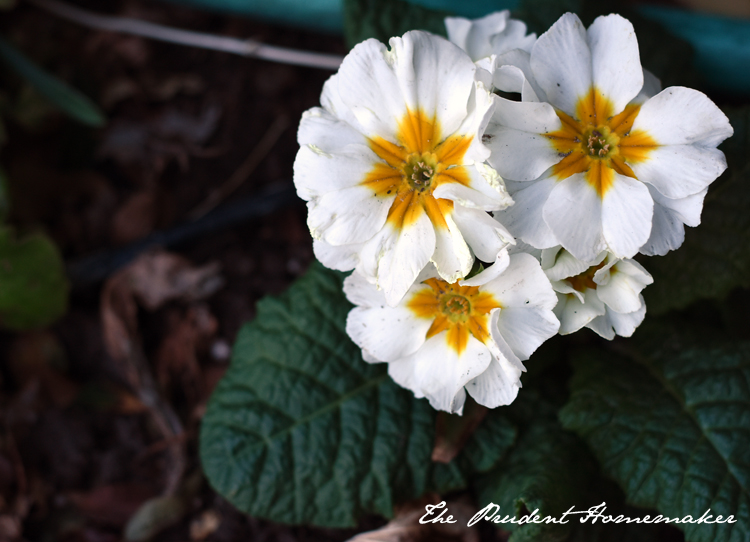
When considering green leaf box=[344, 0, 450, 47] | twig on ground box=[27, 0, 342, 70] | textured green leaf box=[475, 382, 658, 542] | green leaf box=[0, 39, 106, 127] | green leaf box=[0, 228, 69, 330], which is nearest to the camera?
textured green leaf box=[475, 382, 658, 542]

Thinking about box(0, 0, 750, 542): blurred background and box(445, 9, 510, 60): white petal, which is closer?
box(445, 9, 510, 60): white petal

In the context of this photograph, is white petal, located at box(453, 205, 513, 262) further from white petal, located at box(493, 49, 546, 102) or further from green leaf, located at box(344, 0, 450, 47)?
green leaf, located at box(344, 0, 450, 47)

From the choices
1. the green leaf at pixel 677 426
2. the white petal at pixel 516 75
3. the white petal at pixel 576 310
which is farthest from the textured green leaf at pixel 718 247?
the white petal at pixel 516 75

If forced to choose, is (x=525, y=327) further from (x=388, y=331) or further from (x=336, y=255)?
(x=336, y=255)

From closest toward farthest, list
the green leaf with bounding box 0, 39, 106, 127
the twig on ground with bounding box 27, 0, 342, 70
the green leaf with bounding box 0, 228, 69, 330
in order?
the green leaf with bounding box 0, 228, 69, 330, the green leaf with bounding box 0, 39, 106, 127, the twig on ground with bounding box 27, 0, 342, 70

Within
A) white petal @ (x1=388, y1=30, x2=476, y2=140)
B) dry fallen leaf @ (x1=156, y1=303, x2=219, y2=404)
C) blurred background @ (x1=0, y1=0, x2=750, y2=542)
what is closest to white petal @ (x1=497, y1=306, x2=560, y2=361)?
white petal @ (x1=388, y1=30, x2=476, y2=140)

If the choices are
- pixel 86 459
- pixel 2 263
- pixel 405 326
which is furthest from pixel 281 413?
pixel 2 263
